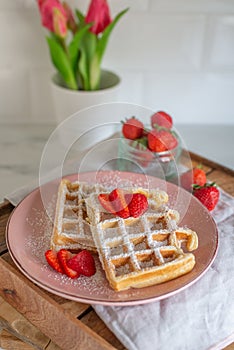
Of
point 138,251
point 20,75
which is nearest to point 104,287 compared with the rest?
point 138,251

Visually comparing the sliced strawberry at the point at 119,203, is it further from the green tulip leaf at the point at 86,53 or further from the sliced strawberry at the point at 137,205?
the green tulip leaf at the point at 86,53

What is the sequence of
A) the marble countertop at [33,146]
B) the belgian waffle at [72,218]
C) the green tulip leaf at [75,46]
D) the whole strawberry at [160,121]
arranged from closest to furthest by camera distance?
1. the belgian waffle at [72,218]
2. the whole strawberry at [160,121]
3. the green tulip leaf at [75,46]
4. the marble countertop at [33,146]

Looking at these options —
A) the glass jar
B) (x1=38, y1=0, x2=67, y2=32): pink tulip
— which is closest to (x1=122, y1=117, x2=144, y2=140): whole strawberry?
the glass jar

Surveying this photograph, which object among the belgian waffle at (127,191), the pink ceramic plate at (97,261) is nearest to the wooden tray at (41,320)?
the pink ceramic plate at (97,261)

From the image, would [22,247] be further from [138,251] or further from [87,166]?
[87,166]

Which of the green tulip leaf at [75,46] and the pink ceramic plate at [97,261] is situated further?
the green tulip leaf at [75,46]

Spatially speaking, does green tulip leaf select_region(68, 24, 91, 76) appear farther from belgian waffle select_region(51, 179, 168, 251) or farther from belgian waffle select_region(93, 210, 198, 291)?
belgian waffle select_region(93, 210, 198, 291)
